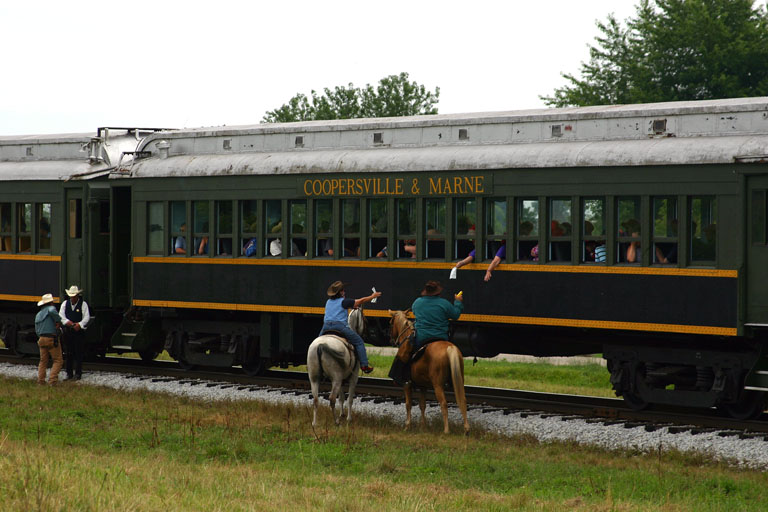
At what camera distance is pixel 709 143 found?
48.5 feet

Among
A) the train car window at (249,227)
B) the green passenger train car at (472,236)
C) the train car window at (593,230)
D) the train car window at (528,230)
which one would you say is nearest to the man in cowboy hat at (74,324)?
the green passenger train car at (472,236)

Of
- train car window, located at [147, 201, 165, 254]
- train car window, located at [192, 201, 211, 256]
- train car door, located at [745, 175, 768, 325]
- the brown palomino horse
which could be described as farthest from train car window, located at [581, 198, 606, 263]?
train car window, located at [147, 201, 165, 254]

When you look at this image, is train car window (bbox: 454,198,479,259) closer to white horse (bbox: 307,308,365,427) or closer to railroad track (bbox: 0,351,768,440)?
railroad track (bbox: 0,351,768,440)

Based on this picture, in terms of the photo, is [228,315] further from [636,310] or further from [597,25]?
[597,25]

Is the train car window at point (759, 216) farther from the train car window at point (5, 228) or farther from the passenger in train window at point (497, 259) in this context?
the train car window at point (5, 228)

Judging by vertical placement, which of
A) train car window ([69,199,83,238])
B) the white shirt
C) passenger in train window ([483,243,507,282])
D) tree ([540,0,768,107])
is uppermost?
tree ([540,0,768,107])

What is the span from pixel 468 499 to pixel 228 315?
10450mm

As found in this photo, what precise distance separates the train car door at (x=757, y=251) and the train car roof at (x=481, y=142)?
42cm

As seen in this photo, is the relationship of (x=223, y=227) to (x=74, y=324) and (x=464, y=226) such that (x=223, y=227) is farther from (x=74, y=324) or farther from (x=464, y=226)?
(x=464, y=226)

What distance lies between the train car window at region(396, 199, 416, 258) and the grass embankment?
8.86 ft

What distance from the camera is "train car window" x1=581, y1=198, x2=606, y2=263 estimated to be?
15539mm

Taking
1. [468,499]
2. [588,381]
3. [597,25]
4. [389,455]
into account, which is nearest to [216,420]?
[389,455]

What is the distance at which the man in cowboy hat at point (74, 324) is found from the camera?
19.5 metres

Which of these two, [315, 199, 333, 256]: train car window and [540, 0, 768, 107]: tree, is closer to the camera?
[315, 199, 333, 256]: train car window
